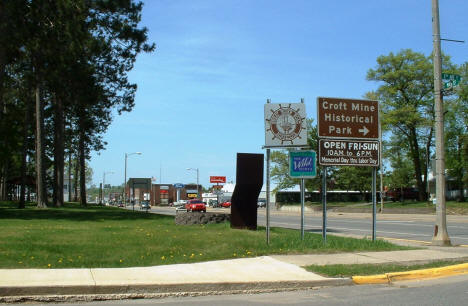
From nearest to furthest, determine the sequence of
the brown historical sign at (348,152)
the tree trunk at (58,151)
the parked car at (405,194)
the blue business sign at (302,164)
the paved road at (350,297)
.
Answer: the paved road at (350,297) < the blue business sign at (302,164) < the brown historical sign at (348,152) < the tree trunk at (58,151) < the parked car at (405,194)

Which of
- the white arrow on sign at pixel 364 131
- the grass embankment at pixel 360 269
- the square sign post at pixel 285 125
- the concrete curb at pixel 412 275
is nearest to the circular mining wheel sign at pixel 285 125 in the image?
the square sign post at pixel 285 125

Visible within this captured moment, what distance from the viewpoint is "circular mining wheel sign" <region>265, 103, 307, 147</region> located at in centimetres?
1367

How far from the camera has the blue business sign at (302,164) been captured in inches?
567

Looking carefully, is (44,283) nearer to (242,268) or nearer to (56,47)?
(242,268)

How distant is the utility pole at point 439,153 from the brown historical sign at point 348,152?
6.75 feet

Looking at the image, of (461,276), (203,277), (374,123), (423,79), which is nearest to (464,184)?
(423,79)

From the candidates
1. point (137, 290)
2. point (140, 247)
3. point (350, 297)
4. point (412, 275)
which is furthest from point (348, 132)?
point (137, 290)

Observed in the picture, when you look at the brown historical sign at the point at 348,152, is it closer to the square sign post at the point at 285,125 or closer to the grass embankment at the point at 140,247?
the square sign post at the point at 285,125

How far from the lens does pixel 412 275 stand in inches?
403

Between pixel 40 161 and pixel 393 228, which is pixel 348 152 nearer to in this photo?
pixel 393 228

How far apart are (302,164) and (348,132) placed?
176 cm

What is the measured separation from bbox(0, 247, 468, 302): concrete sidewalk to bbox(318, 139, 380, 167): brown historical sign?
12.7 feet

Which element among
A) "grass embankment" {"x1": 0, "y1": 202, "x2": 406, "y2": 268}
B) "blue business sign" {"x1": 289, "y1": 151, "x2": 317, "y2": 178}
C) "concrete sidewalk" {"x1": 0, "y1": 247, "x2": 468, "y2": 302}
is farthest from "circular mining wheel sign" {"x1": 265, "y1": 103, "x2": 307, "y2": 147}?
"concrete sidewalk" {"x1": 0, "y1": 247, "x2": 468, "y2": 302}

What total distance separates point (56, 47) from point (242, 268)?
19.0m
